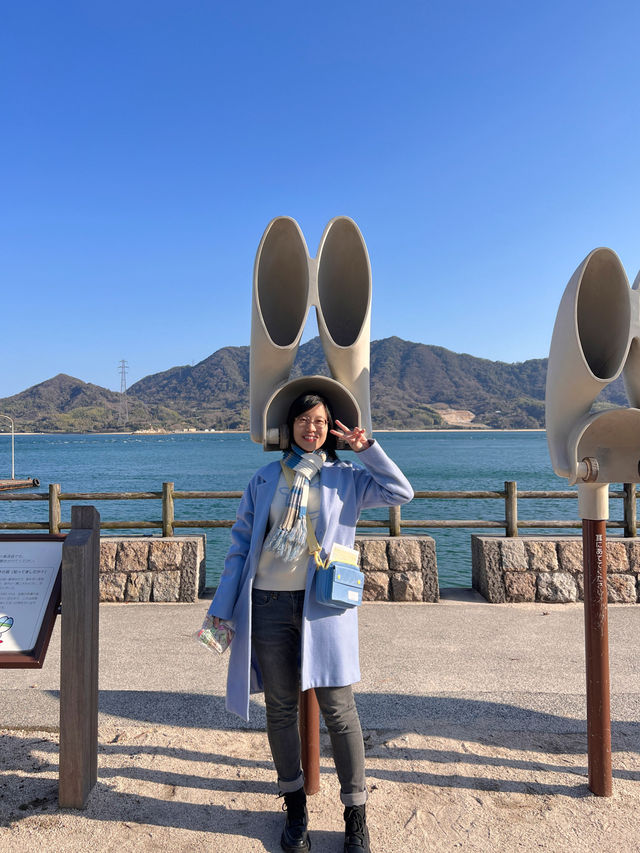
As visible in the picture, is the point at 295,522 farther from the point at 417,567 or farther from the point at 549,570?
the point at 549,570

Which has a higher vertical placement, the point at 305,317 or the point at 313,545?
the point at 305,317

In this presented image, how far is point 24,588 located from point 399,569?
11.7ft

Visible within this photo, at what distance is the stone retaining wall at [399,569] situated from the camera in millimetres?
5176

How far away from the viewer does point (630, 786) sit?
2275 millimetres

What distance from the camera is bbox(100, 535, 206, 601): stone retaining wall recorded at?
5.25 metres

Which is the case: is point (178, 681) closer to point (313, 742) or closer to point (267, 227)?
point (313, 742)

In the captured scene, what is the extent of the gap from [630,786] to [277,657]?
1529mm

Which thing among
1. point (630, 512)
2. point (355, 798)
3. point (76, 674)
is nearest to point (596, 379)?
point (355, 798)

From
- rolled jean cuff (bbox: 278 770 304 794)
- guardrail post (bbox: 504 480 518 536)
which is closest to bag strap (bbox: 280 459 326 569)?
rolled jean cuff (bbox: 278 770 304 794)

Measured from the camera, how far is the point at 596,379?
7.18ft

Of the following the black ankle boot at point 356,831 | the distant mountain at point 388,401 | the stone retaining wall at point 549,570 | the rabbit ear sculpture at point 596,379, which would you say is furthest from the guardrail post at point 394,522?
the distant mountain at point 388,401

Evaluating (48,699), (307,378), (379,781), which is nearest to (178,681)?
(48,699)

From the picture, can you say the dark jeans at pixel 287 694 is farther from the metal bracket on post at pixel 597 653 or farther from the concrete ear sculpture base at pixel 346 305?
the metal bracket on post at pixel 597 653

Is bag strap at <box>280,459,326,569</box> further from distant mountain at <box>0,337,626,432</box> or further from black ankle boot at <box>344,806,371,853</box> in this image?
distant mountain at <box>0,337,626,432</box>
